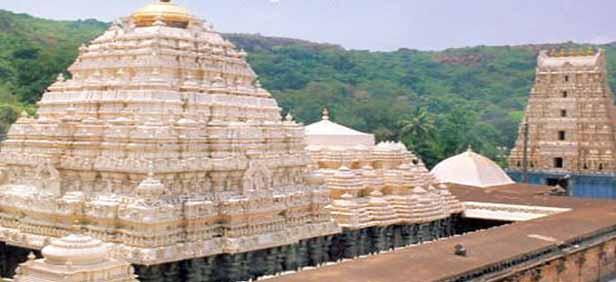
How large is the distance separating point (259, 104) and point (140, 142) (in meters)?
3.29

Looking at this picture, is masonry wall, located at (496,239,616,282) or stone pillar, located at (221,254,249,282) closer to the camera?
stone pillar, located at (221,254,249,282)

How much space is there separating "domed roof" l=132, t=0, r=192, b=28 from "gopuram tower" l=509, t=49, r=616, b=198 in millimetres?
17914

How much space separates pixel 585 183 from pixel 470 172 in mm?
5042

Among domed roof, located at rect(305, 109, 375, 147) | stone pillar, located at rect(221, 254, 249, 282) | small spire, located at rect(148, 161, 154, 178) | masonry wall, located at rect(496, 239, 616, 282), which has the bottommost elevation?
masonry wall, located at rect(496, 239, 616, 282)

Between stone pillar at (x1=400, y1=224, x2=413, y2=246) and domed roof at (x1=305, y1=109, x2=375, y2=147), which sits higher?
domed roof at (x1=305, y1=109, x2=375, y2=147)

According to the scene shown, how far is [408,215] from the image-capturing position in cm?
1997

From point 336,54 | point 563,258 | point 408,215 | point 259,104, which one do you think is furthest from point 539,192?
point 336,54

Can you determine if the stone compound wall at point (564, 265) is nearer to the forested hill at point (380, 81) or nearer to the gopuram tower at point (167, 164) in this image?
the gopuram tower at point (167, 164)

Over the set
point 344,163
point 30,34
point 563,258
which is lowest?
point 563,258

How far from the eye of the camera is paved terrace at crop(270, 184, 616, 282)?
486 inches

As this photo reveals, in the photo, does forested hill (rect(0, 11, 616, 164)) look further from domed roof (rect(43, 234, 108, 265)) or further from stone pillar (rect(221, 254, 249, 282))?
domed roof (rect(43, 234, 108, 265))

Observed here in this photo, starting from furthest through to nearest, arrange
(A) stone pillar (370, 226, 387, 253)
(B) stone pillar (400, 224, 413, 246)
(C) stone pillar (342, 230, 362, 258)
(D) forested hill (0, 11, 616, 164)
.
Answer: (D) forested hill (0, 11, 616, 164) → (B) stone pillar (400, 224, 413, 246) → (A) stone pillar (370, 226, 387, 253) → (C) stone pillar (342, 230, 362, 258)

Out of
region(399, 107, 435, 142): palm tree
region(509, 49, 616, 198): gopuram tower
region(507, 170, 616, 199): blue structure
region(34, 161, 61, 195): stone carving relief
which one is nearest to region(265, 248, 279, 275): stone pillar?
region(34, 161, 61, 195): stone carving relief

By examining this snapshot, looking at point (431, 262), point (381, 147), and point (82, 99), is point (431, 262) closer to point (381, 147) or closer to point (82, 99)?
point (82, 99)
